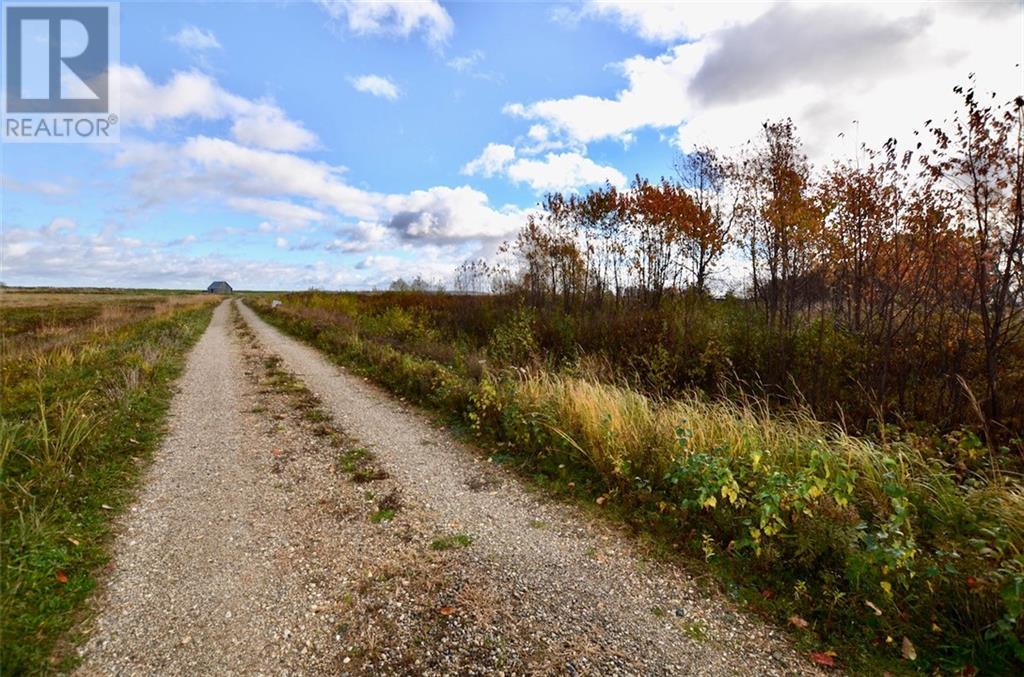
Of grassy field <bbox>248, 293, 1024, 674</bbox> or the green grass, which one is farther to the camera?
the green grass

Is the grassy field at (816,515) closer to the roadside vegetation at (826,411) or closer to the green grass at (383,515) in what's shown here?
the roadside vegetation at (826,411)

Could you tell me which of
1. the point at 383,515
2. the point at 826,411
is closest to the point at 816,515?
the point at 383,515

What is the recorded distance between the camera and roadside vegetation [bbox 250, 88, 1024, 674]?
2.83 metres

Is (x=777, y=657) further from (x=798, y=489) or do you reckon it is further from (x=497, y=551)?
(x=497, y=551)

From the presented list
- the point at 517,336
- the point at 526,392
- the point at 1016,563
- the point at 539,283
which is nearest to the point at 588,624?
the point at 1016,563

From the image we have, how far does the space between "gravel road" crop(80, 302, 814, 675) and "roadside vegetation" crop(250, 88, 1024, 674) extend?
0.58 m

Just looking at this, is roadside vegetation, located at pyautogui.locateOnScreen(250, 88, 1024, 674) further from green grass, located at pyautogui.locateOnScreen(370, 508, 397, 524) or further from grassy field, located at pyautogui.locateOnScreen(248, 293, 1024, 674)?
green grass, located at pyautogui.locateOnScreen(370, 508, 397, 524)

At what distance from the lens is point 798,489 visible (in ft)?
10.7

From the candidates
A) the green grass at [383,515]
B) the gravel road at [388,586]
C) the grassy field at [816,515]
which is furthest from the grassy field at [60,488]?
the grassy field at [816,515]

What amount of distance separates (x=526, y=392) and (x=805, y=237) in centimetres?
782

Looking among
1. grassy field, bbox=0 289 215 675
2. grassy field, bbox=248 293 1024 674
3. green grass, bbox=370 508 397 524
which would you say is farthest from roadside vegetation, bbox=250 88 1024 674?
grassy field, bbox=0 289 215 675

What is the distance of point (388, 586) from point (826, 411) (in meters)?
7.63

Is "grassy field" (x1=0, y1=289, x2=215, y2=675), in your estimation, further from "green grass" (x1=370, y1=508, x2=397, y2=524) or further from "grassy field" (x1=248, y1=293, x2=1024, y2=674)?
"grassy field" (x1=248, y1=293, x2=1024, y2=674)

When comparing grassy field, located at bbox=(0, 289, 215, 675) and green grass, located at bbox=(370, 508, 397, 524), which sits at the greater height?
grassy field, located at bbox=(0, 289, 215, 675)
